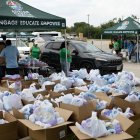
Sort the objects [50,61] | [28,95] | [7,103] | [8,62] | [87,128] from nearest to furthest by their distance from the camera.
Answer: [87,128] < [7,103] < [28,95] < [8,62] < [50,61]

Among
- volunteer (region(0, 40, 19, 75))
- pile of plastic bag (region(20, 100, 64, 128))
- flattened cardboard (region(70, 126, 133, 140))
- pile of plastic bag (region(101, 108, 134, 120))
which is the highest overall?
volunteer (region(0, 40, 19, 75))

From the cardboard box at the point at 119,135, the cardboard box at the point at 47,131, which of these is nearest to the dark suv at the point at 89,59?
the cardboard box at the point at 119,135

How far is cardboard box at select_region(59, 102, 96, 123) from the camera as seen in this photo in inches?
232

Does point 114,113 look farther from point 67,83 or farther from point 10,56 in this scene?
point 10,56

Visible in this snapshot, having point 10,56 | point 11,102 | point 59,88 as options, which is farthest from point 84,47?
point 11,102

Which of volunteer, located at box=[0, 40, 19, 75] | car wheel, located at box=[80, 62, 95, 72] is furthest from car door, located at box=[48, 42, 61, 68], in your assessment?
volunteer, located at box=[0, 40, 19, 75]

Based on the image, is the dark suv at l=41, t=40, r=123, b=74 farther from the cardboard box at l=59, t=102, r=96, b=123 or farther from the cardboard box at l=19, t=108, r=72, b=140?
the cardboard box at l=19, t=108, r=72, b=140

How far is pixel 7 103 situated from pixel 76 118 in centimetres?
134

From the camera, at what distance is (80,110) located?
19.4 ft

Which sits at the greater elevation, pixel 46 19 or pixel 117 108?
pixel 46 19

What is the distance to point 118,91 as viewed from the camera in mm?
7730

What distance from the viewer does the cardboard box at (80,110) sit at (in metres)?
5.90

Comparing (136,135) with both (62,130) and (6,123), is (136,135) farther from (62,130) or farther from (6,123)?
(6,123)

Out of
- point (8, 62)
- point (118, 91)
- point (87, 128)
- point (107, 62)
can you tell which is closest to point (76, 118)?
point (87, 128)
